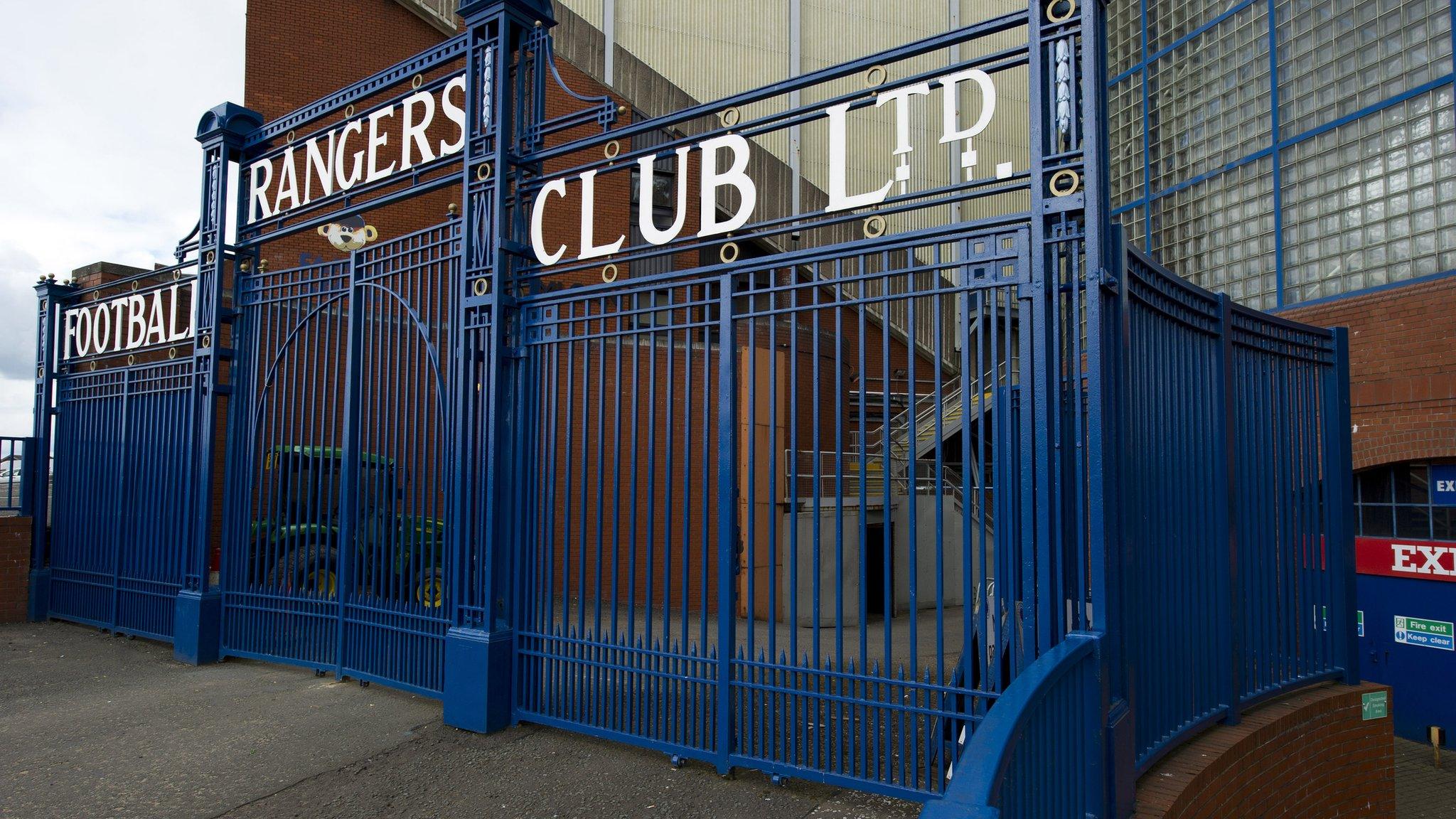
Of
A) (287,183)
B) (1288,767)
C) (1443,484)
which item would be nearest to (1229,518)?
(1288,767)

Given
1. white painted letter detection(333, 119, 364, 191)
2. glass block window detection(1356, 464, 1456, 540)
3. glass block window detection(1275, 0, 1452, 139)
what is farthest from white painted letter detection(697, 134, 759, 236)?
glass block window detection(1275, 0, 1452, 139)

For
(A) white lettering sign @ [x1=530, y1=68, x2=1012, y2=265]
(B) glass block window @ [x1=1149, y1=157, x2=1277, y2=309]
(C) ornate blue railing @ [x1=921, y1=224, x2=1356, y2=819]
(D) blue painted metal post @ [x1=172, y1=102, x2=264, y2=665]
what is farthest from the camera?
(B) glass block window @ [x1=1149, y1=157, x2=1277, y2=309]

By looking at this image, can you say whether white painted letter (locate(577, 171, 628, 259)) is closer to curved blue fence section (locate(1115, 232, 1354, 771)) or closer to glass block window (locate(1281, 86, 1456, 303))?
curved blue fence section (locate(1115, 232, 1354, 771))

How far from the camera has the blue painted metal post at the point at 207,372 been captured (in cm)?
832

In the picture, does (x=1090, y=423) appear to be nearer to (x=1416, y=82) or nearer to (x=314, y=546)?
(x=314, y=546)

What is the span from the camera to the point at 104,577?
983 centimetres

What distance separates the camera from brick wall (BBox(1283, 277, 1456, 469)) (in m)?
10.4

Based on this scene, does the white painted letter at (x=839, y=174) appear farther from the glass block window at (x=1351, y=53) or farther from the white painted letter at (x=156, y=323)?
the glass block window at (x=1351, y=53)

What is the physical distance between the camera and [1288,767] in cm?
533

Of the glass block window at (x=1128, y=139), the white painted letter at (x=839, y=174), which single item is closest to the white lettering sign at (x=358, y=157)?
the white painted letter at (x=839, y=174)

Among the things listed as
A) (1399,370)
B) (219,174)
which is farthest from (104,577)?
(1399,370)

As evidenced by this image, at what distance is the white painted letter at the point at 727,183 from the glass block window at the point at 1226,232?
1045 centimetres

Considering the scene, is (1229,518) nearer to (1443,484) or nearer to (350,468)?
(350,468)

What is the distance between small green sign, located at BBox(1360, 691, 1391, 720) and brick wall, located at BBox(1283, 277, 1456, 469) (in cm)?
A: 525
